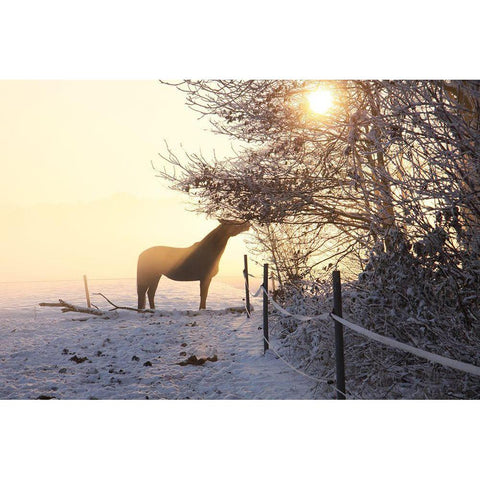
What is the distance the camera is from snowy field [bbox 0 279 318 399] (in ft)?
17.9

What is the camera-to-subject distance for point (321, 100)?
6543mm

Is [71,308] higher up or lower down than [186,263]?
lower down

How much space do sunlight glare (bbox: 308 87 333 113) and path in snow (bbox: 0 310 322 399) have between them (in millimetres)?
3425

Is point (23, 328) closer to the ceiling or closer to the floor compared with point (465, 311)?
closer to the floor

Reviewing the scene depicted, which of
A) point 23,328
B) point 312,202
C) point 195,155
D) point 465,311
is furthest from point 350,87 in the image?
point 23,328

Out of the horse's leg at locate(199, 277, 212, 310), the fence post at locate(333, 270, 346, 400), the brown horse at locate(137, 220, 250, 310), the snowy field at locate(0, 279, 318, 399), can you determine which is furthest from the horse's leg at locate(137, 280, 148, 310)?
the fence post at locate(333, 270, 346, 400)

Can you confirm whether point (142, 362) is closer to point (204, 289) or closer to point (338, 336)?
point (338, 336)

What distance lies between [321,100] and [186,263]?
19.8ft

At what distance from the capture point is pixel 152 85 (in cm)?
660

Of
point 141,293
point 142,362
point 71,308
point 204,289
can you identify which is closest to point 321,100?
point 142,362

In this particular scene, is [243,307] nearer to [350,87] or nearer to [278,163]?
[278,163]

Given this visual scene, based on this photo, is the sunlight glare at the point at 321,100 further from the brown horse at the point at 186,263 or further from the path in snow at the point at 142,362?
the brown horse at the point at 186,263
